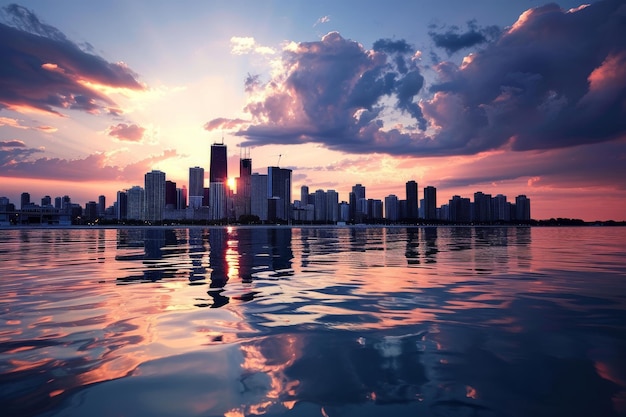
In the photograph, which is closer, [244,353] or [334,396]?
[334,396]

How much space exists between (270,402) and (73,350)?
5.93m

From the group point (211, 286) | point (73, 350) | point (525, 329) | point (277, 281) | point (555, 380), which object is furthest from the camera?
point (277, 281)

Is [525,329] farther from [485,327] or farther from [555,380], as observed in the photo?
[555,380]

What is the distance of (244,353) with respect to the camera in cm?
952

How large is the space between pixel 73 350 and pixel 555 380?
36.4 feet

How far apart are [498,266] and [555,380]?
22.7 metres

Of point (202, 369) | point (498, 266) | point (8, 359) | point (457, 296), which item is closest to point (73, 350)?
point (8, 359)

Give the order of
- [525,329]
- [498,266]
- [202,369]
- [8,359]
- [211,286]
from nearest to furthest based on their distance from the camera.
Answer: [202,369]
[8,359]
[525,329]
[211,286]
[498,266]

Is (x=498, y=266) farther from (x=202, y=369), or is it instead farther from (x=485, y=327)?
(x=202, y=369)

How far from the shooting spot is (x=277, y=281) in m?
21.4

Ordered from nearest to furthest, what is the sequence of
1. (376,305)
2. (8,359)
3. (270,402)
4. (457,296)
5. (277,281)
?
(270,402), (8,359), (376,305), (457,296), (277,281)

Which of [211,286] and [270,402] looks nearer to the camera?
[270,402]

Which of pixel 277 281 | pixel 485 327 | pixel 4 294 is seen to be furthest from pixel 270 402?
pixel 4 294

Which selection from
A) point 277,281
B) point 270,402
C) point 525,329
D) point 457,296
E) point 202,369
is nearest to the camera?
point 270,402
